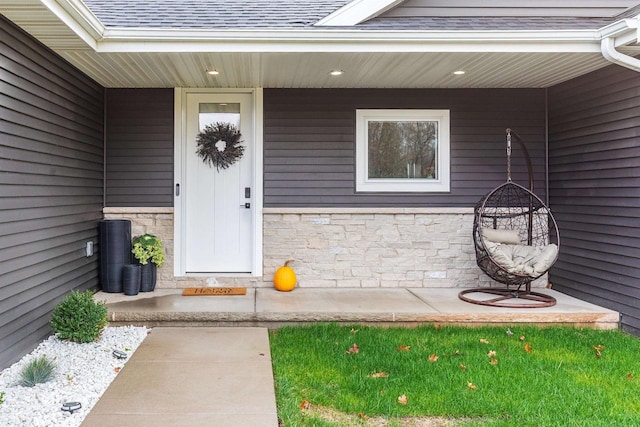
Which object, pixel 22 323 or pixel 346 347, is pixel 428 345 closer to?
pixel 346 347

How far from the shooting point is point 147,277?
4898 millimetres

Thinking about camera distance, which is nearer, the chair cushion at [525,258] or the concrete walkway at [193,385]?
the concrete walkway at [193,385]

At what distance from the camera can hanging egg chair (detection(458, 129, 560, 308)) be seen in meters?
4.39

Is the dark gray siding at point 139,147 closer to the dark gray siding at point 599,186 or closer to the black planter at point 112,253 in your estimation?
the black planter at point 112,253

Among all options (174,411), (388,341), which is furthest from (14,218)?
(388,341)

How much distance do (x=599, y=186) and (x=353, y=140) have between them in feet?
8.17

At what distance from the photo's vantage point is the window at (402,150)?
5309 millimetres

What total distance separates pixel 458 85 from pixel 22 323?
15.3 ft

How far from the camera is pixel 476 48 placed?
3922 millimetres

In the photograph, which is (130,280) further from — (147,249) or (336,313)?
(336,313)

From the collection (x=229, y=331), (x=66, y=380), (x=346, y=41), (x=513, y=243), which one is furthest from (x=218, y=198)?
(x=513, y=243)

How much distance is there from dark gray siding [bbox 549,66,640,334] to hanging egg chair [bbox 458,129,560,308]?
298mm

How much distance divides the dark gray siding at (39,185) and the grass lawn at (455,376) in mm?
1843

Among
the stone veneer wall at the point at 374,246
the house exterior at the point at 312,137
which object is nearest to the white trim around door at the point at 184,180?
the house exterior at the point at 312,137
